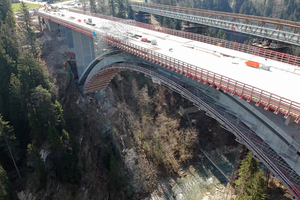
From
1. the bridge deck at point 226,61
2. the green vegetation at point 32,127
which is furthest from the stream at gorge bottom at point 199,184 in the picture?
the bridge deck at point 226,61

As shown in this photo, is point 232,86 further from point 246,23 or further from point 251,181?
point 246,23

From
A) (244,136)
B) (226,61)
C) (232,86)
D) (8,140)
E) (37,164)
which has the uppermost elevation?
(226,61)

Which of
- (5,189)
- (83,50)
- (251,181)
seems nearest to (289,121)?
(251,181)

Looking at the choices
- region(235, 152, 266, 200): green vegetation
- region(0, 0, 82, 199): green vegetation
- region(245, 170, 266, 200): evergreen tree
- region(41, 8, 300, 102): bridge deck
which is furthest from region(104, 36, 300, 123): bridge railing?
region(0, 0, 82, 199): green vegetation

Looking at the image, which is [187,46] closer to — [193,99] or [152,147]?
[193,99]

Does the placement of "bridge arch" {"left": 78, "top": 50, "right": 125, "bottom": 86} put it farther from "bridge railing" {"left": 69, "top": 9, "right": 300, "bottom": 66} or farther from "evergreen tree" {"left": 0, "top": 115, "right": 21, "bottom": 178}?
"evergreen tree" {"left": 0, "top": 115, "right": 21, "bottom": 178}

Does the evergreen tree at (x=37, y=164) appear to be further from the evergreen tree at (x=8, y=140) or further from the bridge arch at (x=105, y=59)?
the bridge arch at (x=105, y=59)
